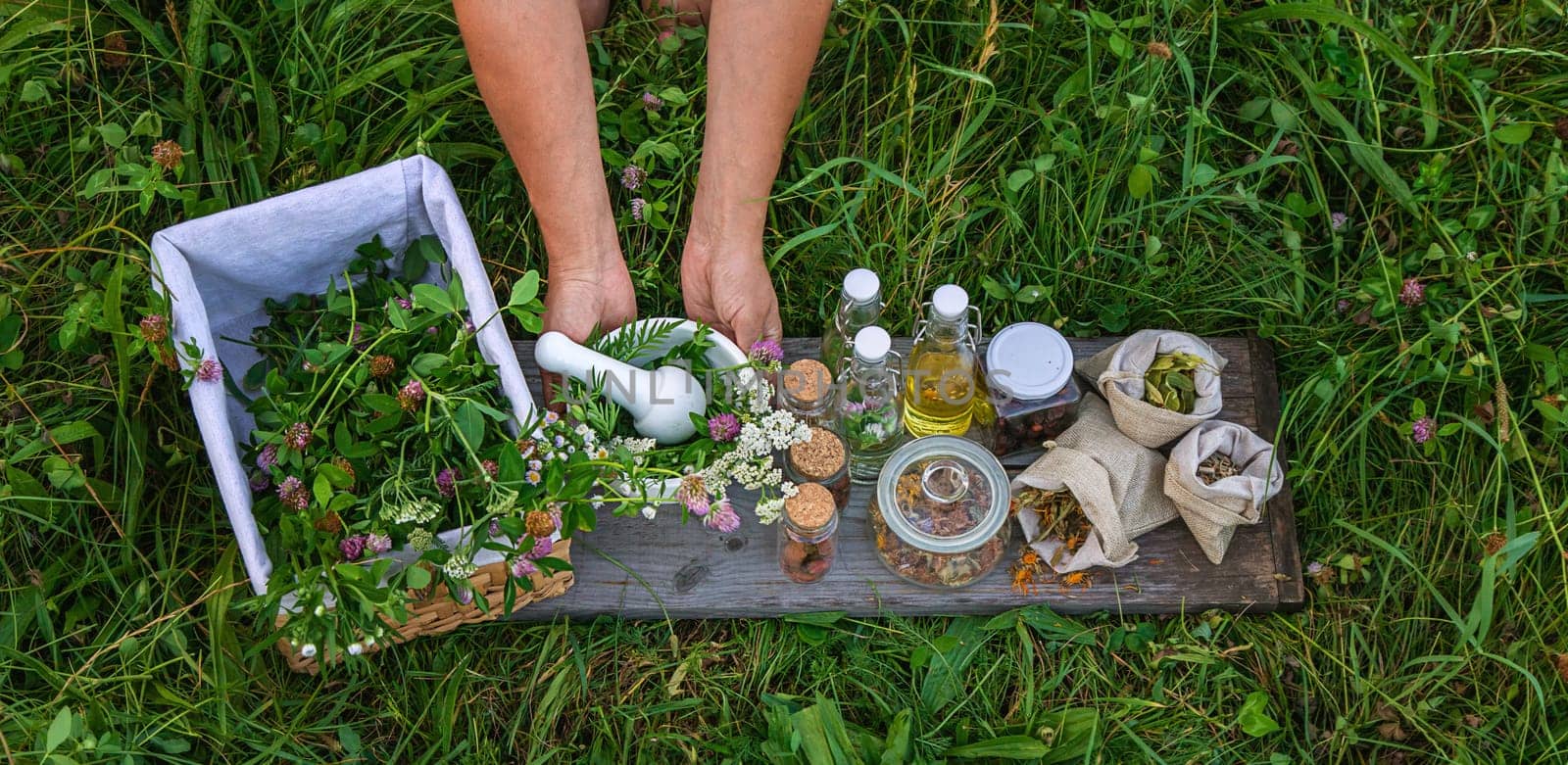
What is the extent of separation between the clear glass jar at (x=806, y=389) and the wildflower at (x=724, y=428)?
175 mm

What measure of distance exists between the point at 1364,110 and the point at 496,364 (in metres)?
1.36

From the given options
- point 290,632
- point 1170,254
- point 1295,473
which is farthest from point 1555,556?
point 290,632

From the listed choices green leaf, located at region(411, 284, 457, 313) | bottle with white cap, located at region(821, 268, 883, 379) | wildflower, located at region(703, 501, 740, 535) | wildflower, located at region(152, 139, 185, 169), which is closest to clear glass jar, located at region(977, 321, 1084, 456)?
bottle with white cap, located at region(821, 268, 883, 379)

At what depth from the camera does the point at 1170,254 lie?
1.63m

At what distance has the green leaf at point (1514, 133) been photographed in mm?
1556

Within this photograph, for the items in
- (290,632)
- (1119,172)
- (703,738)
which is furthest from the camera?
(1119,172)

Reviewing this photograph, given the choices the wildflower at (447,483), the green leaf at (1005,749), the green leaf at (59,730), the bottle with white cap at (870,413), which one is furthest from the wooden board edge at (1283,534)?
the green leaf at (59,730)

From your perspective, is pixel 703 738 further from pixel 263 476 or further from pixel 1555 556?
pixel 1555 556

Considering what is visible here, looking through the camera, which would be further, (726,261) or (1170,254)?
(1170,254)

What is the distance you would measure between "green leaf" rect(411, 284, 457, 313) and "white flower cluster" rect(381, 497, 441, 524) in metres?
0.20

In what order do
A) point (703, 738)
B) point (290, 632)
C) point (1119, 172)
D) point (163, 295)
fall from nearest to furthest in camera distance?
point (290, 632), point (163, 295), point (703, 738), point (1119, 172)

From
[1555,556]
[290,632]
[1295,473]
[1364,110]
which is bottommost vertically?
[1555,556]

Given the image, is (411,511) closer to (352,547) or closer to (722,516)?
(352,547)

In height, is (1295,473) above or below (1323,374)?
below
